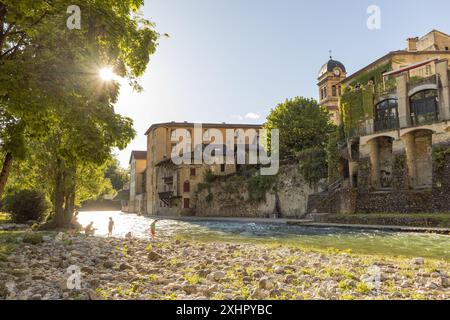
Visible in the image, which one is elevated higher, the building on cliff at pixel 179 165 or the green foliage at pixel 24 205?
the building on cliff at pixel 179 165

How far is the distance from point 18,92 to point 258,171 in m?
39.1

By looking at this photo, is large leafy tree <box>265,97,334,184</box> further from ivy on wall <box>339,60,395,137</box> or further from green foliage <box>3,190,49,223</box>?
green foliage <box>3,190,49,223</box>

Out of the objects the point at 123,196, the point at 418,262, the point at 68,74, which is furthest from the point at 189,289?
the point at 123,196


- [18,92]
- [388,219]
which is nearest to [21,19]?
[18,92]

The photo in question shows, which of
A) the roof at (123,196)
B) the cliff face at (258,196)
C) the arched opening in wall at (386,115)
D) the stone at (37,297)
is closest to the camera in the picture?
the stone at (37,297)

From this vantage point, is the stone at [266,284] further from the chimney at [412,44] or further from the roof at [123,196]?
the roof at [123,196]

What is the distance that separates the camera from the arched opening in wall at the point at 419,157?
31.0 metres

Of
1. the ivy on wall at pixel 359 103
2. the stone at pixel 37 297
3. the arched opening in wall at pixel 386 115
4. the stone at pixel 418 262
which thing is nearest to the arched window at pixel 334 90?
the ivy on wall at pixel 359 103

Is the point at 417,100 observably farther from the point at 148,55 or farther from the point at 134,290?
the point at 134,290

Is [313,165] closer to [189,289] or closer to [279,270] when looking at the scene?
[279,270]

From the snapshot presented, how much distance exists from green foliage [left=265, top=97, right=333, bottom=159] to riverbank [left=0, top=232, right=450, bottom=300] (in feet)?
116

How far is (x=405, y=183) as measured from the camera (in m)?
30.1

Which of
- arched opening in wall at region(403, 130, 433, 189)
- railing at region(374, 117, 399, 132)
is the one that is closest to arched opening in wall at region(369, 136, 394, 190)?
railing at region(374, 117, 399, 132)

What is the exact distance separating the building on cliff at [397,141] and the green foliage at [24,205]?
26.3m
